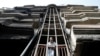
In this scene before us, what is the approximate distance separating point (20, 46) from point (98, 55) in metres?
3.25

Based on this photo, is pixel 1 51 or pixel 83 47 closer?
pixel 83 47

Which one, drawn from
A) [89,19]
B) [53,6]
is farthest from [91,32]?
[53,6]

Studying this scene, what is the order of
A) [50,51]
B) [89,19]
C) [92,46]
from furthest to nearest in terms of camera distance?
[89,19]
[92,46]
[50,51]

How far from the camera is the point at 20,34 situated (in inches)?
370

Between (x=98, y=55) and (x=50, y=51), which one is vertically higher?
(x=50, y=51)

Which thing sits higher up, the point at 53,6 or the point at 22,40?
the point at 22,40

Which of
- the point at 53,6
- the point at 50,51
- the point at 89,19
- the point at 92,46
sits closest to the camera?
the point at 50,51

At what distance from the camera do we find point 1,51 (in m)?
8.37

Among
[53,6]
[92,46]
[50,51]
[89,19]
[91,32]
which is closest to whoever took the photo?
[50,51]

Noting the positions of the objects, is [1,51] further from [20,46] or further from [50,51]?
[50,51]

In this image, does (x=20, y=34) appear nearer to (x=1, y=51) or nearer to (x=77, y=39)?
(x=1, y=51)

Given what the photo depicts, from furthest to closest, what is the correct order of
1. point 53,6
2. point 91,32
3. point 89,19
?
point 53,6, point 89,19, point 91,32

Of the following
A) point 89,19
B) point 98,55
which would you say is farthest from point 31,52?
point 89,19

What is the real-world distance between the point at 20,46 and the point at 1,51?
842mm
